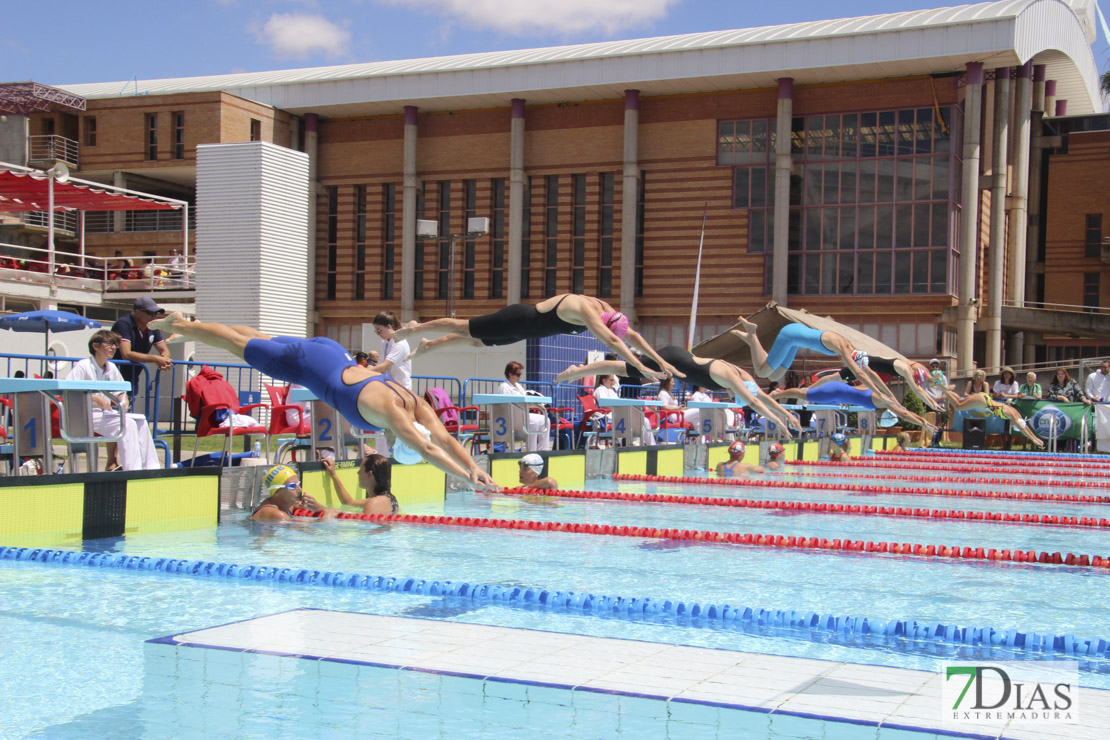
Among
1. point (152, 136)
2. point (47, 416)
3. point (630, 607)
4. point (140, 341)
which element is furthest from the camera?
point (152, 136)

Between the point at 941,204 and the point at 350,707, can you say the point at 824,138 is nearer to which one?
the point at 941,204

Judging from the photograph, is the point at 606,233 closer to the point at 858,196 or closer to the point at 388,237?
the point at 388,237

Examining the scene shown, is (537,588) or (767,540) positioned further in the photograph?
(767,540)

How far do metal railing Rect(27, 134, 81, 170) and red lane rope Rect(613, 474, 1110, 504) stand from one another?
3180cm

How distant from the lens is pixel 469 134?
3425cm

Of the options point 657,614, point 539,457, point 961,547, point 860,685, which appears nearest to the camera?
point 860,685

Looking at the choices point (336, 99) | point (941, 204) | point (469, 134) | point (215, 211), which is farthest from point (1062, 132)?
point (215, 211)

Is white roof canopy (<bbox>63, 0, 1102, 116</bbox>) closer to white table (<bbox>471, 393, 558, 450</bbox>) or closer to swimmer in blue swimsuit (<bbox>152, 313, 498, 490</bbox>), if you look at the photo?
white table (<bbox>471, 393, 558, 450</bbox>)

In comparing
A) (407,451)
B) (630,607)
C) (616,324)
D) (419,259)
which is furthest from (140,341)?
(419,259)

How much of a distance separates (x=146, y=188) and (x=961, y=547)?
36317 mm

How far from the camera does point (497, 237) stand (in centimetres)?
3422

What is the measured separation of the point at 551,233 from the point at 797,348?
966 inches

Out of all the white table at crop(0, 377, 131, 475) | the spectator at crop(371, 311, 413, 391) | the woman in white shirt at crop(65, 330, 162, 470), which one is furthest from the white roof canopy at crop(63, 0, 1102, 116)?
the white table at crop(0, 377, 131, 475)

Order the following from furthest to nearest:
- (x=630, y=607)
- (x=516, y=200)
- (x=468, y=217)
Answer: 1. (x=468, y=217)
2. (x=516, y=200)
3. (x=630, y=607)
